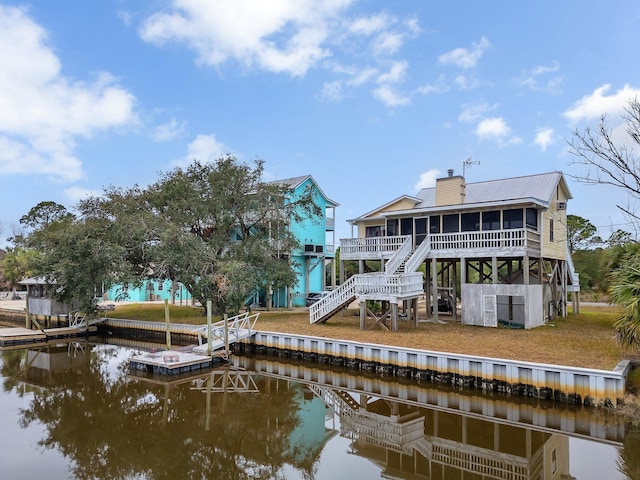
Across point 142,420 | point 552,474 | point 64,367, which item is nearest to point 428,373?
point 552,474

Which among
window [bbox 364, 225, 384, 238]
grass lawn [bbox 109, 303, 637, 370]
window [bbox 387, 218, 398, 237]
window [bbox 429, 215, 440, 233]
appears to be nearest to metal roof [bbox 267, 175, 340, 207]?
window [bbox 364, 225, 384, 238]

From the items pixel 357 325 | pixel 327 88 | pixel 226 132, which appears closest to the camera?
pixel 357 325

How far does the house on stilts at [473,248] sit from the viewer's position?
1995 centimetres

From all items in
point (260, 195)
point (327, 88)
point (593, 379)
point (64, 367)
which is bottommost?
point (64, 367)

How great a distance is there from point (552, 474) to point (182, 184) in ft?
71.9

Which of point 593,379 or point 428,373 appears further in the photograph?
point 428,373

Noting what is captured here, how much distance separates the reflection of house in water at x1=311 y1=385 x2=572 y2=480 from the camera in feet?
30.1

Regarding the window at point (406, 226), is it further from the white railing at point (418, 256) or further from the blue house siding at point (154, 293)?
the blue house siding at point (154, 293)

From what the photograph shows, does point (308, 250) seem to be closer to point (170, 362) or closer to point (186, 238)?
point (186, 238)

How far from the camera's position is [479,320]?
67.7ft

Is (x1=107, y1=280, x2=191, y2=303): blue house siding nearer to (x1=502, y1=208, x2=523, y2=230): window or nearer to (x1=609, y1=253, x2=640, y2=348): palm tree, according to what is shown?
(x1=502, y1=208, x2=523, y2=230): window

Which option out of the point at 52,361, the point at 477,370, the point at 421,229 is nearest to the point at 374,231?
the point at 421,229

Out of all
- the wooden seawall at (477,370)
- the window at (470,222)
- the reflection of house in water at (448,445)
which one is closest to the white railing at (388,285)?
the wooden seawall at (477,370)

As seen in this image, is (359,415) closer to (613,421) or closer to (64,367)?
(613,421)
